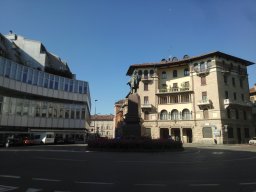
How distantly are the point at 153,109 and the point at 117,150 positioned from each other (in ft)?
121

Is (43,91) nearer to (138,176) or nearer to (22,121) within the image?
(22,121)

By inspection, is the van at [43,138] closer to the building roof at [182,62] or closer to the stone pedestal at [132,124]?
the stone pedestal at [132,124]

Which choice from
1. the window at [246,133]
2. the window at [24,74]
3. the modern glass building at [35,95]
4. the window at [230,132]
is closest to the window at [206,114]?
the window at [230,132]

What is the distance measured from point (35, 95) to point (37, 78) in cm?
336

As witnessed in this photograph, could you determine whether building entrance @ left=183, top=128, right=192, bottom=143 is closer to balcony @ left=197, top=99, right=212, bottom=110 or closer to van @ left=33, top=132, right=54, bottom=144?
balcony @ left=197, top=99, right=212, bottom=110

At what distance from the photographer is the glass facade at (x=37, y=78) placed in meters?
39.7

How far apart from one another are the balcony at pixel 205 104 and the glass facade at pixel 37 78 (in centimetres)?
2485

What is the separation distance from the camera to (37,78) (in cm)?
4556

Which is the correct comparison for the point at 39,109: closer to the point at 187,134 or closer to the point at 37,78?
the point at 37,78

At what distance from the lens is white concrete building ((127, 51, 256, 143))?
48219 mm

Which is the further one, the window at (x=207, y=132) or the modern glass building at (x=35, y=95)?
the window at (x=207, y=132)

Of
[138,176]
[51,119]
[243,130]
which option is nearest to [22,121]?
[51,119]

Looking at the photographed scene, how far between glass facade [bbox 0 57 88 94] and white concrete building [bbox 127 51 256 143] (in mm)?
15391

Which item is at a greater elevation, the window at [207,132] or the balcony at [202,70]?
the balcony at [202,70]
